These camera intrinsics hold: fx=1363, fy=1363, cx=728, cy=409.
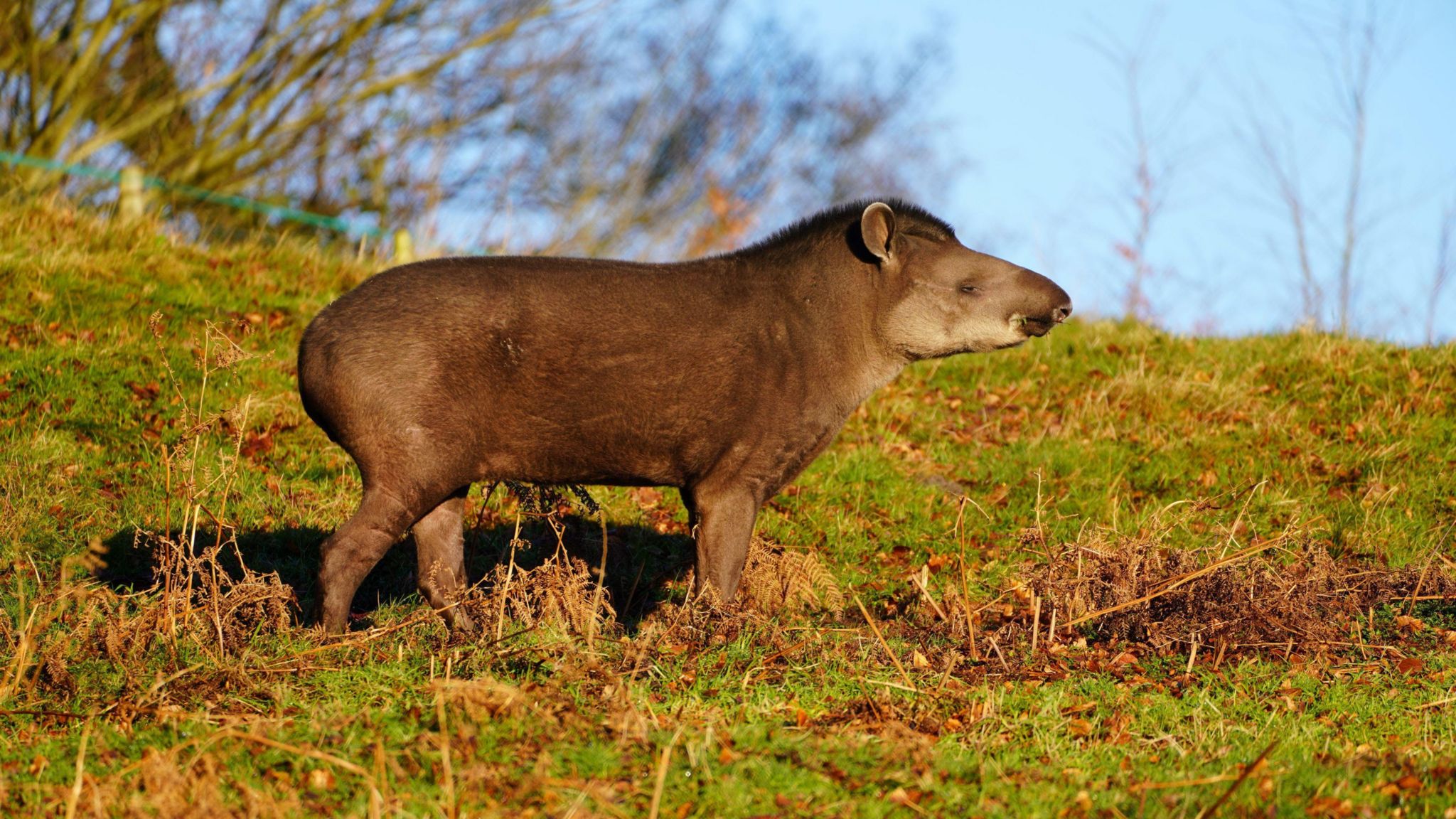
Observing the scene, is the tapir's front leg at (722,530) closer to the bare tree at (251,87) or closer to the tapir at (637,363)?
the tapir at (637,363)

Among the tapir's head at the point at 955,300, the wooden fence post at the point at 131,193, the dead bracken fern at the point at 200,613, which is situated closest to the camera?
the dead bracken fern at the point at 200,613

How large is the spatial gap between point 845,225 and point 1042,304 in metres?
Result: 1.04

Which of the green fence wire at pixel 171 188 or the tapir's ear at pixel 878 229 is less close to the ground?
the tapir's ear at pixel 878 229

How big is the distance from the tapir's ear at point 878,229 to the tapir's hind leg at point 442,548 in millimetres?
2273

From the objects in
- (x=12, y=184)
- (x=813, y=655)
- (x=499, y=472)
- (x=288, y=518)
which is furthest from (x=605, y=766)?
(x=12, y=184)

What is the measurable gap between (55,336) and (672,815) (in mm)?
7922

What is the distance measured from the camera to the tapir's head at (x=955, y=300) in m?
6.65

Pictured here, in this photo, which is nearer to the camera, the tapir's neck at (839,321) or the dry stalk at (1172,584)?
the dry stalk at (1172,584)

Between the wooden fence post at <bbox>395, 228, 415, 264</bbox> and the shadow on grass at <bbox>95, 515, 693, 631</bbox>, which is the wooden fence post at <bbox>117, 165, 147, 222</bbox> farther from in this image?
the shadow on grass at <bbox>95, 515, 693, 631</bbox>

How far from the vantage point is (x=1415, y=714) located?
5258 mm

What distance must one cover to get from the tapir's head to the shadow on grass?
6.36 ft

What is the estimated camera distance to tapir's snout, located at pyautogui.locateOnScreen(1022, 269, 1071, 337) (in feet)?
21.7

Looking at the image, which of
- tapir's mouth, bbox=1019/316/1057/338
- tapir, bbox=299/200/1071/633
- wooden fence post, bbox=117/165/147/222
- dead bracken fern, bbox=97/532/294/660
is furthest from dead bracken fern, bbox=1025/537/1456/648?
wooden fence post, bbox=117/165/147/222

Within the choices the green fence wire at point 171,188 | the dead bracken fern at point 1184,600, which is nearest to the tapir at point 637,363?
the dead bracken fern at point 1184,600
